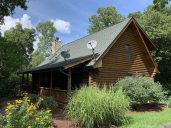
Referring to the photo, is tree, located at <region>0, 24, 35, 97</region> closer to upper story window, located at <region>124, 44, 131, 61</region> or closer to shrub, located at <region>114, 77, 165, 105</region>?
upper story window, located at <region>124, 44, 131, 61</region>

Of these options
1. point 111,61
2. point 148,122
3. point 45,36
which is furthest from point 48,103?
point 45,36

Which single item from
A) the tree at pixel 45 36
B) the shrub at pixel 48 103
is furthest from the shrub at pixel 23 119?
the tree at pixel 45 36

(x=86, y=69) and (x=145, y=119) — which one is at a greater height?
(x=86, y=69)

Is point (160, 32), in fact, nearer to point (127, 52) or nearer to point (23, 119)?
point (127, 52)

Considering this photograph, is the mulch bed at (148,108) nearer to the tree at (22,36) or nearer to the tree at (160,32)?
the tree at (160,32)

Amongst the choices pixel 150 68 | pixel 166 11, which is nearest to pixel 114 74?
pixel 150 68

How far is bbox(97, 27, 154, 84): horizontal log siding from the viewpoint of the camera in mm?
21734

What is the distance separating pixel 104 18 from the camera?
60.9m

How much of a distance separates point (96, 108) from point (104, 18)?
163 ft

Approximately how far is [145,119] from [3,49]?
16.7 metres

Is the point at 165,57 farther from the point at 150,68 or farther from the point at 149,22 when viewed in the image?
the point at 150,68

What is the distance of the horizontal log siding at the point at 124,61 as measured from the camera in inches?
856

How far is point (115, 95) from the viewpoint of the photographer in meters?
13.6

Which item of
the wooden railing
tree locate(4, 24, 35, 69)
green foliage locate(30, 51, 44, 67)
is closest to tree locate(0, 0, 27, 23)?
the wooden railing
